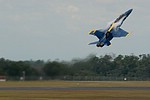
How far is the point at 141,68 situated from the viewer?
17375 cm

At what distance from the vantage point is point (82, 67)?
9044 cm

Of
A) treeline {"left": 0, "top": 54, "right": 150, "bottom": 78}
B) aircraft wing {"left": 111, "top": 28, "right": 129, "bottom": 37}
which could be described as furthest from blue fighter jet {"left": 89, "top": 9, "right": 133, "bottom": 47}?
treeline {"left": 0, "top": 54, "right": 150, "bottom": 78}

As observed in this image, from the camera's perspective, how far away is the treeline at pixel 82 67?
87.9 metres

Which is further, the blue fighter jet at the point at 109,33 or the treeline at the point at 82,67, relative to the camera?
the treeline at the point at 82,67

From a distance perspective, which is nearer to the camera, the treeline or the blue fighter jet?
the blue fighter jet

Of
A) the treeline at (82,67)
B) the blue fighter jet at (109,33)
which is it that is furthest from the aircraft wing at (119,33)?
the treeline at (82,67)

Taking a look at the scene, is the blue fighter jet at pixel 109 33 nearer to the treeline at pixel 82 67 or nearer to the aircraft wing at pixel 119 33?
the aircraft wing at pixel 119 33

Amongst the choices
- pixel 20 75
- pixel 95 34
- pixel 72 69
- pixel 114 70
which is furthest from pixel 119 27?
pixel 114 70

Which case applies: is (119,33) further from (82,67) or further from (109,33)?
(82,67)

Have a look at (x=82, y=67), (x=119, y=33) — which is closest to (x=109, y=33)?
(x=119, y=33)

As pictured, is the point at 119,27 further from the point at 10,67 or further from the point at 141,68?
the point at 141,68

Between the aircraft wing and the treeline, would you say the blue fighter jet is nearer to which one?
the aircraft wing

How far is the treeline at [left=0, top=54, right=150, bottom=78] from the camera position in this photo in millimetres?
87875

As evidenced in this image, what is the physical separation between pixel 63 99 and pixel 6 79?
67.6 meters
